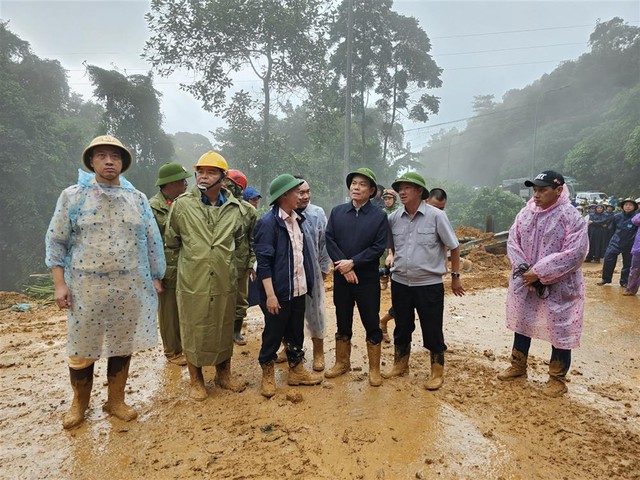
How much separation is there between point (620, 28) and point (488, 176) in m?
20.6

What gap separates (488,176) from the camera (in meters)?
53.7

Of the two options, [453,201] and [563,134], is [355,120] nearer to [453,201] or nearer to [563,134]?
[453,201]

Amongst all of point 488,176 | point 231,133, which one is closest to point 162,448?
point 231,133

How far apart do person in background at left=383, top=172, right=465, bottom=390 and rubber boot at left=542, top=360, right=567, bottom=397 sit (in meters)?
0.92

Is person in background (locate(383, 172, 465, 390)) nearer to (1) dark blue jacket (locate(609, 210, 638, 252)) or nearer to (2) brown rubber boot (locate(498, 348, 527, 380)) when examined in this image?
(2) brown rubber boot (locate(498, 348, 527, 380))

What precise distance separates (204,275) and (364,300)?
1.36 m

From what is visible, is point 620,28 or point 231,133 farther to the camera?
point 620,28

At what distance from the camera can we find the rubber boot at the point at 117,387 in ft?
9.71

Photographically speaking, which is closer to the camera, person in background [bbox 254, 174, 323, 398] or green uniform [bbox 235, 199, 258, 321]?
person in background [bbox 254, 174, 323, 398]

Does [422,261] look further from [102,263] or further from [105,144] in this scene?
[105,144]

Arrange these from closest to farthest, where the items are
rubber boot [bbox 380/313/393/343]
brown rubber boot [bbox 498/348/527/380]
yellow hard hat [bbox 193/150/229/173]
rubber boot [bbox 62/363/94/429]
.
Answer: rubber boot [bbox 62/363/94/429]
yellow hard hat [bbox 193/150/229/173]
brown rubber boot [bbox 498/348/527/380]
rubber boot [bbox 380/313/393/343]

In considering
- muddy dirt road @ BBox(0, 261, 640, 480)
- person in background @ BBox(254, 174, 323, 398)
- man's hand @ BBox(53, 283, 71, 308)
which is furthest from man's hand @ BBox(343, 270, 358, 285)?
man's hand @ BBox(53, 283, 71, 308)

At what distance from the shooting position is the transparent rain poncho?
268cm

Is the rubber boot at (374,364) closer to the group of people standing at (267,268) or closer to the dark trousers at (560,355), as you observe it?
the group of people standing at (267,268)
